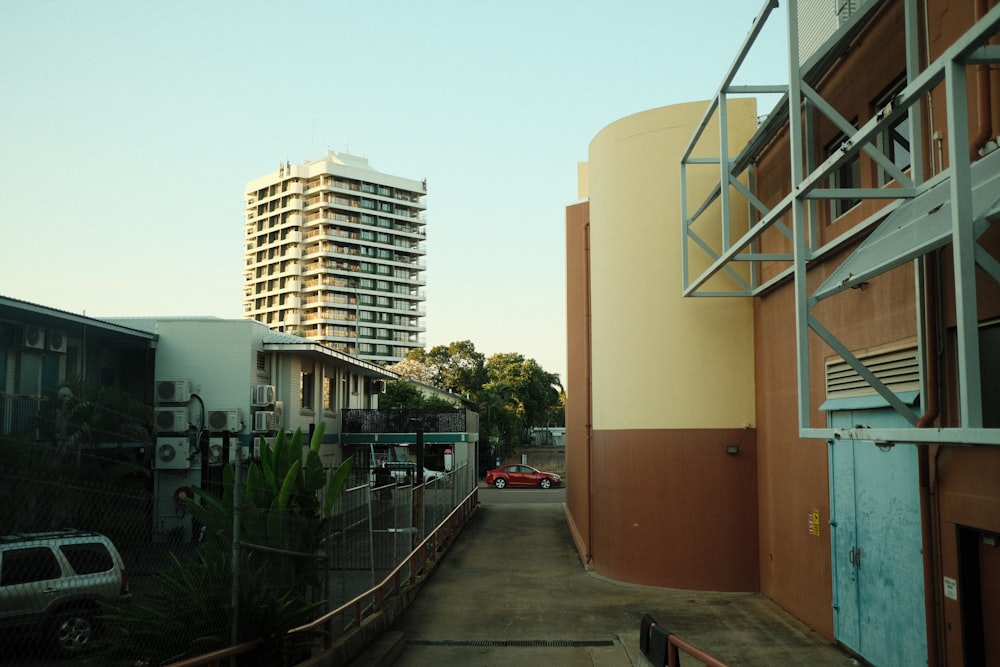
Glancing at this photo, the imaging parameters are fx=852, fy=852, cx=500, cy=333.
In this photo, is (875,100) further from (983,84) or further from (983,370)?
(983,370)

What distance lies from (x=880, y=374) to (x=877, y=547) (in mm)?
1926

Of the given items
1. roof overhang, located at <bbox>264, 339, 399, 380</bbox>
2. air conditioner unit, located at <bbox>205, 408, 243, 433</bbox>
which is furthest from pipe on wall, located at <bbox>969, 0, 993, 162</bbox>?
roof overhang, located at <bbox>264, 339, 399, 380</bbox>

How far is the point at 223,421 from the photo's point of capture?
2250 centimetres

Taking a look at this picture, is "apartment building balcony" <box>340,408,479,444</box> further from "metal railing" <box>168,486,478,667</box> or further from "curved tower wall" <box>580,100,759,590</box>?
"curved tower wall" <box>580,100,759,590</box>

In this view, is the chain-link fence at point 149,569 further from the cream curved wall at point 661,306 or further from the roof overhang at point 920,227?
the cream curved wall at point 661,306

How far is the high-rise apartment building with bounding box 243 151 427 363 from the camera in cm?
9931

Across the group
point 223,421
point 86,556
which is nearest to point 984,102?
point 86,556

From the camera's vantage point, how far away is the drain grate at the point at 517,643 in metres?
11.2

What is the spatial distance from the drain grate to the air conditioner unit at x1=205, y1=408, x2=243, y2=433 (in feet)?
41.4

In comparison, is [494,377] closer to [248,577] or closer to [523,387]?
[523,387]

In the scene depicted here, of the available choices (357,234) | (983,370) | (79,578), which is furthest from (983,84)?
(357,234)

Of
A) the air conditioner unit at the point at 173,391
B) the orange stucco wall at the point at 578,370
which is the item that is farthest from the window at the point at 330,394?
the orange stucco wall at the point at 578,370

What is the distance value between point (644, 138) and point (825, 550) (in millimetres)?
8240

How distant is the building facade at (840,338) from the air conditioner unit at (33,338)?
11.3 meters
